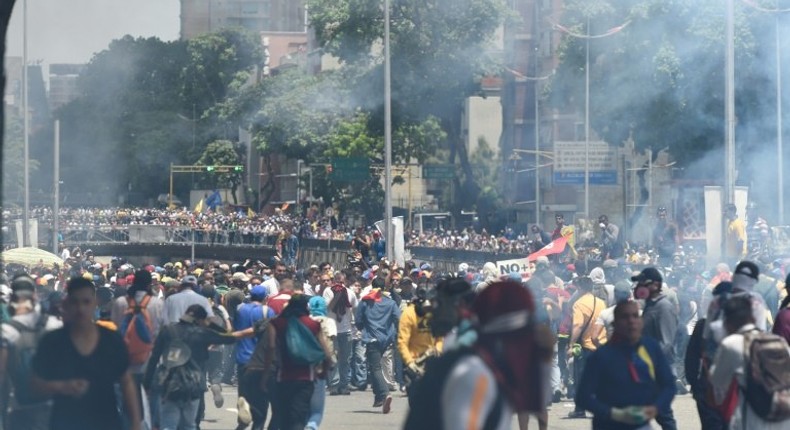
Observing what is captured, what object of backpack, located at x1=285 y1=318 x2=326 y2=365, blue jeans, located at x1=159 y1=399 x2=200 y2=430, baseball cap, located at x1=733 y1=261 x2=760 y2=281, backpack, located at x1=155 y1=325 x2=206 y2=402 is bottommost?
blue jeans, located at x1=159 y1=399 x2=200 y2=430

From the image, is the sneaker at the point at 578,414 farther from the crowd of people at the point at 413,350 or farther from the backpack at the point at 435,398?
the backpack at the point at 435,398

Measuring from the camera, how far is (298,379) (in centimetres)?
1146

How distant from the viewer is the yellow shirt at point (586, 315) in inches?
599

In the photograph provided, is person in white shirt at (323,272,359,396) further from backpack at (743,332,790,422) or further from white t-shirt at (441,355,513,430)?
white t-shirt at (441,355,513,430)

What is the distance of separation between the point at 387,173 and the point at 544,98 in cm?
3787

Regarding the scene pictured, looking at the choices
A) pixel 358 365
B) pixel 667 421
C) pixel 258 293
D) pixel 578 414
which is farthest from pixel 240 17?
pixel 667 421

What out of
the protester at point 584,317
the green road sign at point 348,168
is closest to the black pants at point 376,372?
the protester at point 584,317

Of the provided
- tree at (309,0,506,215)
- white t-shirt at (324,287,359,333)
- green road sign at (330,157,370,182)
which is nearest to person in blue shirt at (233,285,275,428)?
white t-shirt at (324,287,359,333)

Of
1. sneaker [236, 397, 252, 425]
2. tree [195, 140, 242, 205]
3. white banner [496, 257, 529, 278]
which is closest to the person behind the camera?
sneaker [236, 397, 252, 425]

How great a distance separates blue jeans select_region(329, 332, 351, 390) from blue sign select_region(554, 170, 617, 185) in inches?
1200

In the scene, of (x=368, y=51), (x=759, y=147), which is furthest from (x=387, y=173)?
(x=368, y=51)

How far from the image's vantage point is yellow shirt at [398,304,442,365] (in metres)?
11.8

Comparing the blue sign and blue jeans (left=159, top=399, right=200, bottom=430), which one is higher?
the blue sign

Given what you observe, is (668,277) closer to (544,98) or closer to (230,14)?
(544,98)
